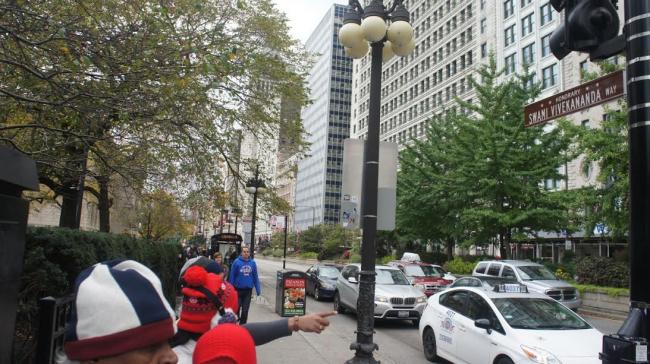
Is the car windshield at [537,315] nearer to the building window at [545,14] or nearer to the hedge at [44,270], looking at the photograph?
the hedge at [44,270]

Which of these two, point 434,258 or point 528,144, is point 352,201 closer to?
point 528,144

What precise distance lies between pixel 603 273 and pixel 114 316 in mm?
23249

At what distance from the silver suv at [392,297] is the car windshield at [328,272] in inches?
192

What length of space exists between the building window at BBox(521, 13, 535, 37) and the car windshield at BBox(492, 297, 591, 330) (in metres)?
50.0

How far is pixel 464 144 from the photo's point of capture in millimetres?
28406

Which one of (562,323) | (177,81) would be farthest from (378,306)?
(177,81)

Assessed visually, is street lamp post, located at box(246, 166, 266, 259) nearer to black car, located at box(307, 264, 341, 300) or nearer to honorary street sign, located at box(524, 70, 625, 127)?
black car, located at box(307, 264, 341, 300)

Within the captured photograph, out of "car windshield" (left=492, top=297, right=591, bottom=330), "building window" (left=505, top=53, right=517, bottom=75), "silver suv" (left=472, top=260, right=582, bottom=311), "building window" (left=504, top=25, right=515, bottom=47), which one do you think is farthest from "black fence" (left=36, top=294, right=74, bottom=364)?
"building window" (left=504, top=25, right=515, bottom=47)

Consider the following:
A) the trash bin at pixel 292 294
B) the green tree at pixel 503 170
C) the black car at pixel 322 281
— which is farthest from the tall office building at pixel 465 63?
the trash bin at pixel 292 294

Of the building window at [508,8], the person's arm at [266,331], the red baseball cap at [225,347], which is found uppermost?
the building window at [508,8]

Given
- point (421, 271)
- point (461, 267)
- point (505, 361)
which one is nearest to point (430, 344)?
point (505, 361)

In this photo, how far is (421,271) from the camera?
73.6 feet

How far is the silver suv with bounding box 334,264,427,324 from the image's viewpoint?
1418cm

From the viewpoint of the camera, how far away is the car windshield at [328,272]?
22.0 meters
